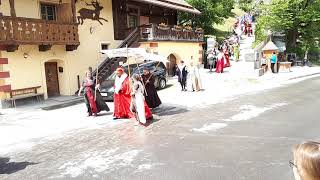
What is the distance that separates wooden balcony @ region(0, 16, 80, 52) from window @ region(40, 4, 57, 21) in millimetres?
1664

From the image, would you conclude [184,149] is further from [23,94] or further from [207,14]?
[207,14]

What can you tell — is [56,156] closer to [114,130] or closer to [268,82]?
[114,130]

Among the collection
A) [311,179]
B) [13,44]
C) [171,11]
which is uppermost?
[171,11]

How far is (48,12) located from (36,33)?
3.10m

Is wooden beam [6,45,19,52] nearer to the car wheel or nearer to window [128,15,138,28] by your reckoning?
the car wheel

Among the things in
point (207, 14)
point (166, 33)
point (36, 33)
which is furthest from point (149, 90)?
point (207, 14)

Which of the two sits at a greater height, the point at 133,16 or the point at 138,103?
the point at 133,16

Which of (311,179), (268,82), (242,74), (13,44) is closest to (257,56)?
(242,74)

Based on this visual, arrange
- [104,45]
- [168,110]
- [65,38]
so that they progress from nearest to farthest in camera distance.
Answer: [168,110] < [65,38] < [104,45]

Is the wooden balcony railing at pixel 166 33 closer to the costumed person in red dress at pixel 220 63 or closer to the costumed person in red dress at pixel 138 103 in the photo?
the costumed person in red dress at pixel 220 63

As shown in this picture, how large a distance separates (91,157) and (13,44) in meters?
10.5

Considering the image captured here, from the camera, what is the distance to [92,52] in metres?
23.8

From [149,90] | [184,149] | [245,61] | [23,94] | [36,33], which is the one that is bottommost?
[184,149]

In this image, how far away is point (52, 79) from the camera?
70.1ft
